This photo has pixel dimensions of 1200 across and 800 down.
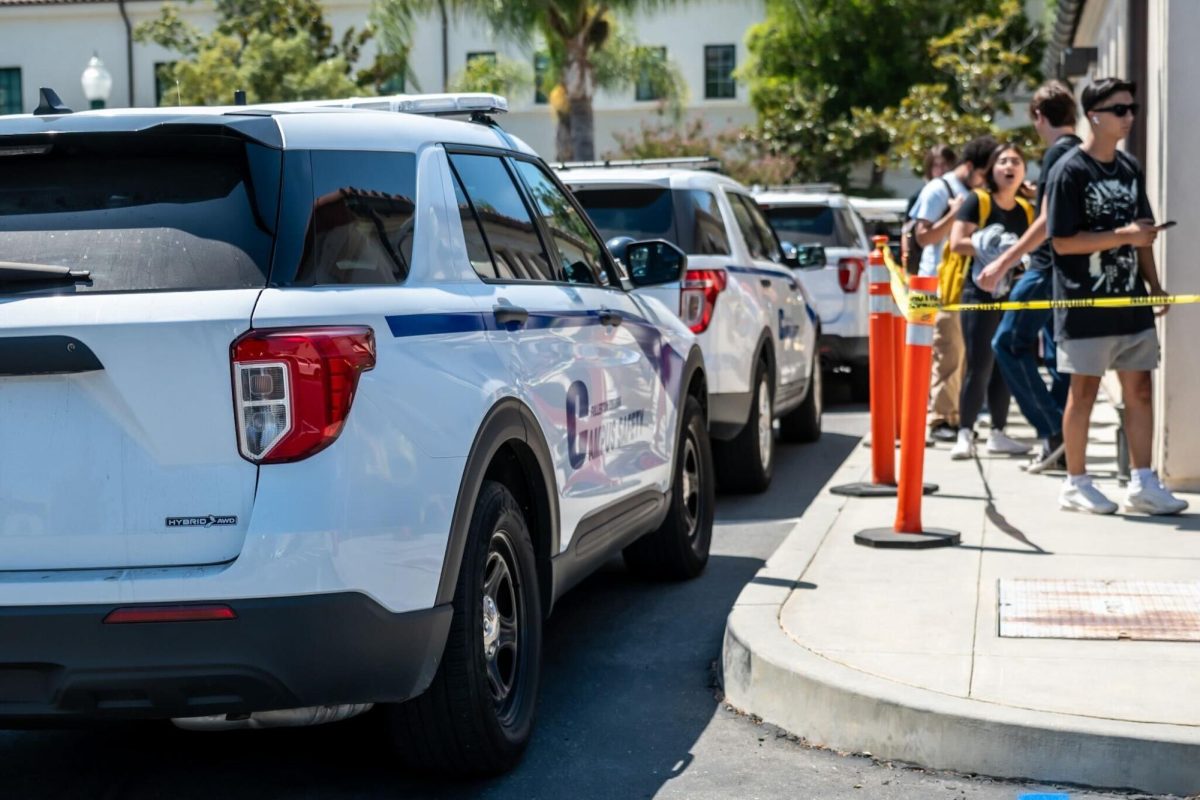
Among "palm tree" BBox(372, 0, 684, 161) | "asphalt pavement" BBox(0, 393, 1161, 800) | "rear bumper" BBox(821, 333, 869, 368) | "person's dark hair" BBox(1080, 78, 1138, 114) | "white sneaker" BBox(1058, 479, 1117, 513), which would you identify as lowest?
"asphalt pavement" BBox(0, 393, 1161, 800)

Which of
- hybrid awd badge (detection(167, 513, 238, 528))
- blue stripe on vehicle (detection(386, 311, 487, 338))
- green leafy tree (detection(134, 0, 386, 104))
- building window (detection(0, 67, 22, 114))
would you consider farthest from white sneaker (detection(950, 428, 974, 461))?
building window (detection(0, 67, 22, 114))

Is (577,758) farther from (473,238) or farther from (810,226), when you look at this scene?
(810,226)

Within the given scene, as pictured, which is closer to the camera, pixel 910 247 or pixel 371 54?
pixel 910 247

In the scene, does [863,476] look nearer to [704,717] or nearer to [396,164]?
[704,717]

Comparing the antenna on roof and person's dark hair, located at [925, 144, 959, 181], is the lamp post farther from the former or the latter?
the antenna on roof

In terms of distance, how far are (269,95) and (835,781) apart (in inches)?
1630

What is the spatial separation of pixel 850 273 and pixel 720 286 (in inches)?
221

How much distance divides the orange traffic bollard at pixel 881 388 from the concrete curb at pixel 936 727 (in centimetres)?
333

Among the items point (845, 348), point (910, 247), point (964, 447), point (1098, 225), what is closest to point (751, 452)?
point (964, 447)

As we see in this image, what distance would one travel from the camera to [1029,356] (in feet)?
33.2

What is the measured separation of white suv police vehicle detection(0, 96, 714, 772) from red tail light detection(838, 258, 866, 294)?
1020cm

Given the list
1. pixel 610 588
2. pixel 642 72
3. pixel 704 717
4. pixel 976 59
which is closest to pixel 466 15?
pixel 642 72

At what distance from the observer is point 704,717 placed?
5555 millimetres

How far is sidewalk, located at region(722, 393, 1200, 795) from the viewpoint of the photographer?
468 cm
